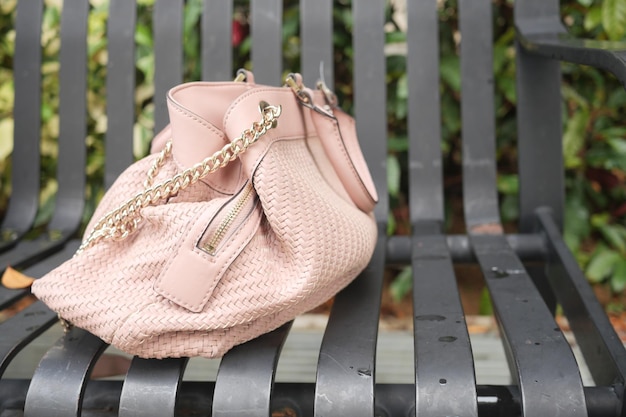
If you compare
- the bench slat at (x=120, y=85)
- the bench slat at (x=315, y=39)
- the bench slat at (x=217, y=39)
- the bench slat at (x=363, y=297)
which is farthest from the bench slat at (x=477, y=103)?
the bench slat at (x=120, y=85)

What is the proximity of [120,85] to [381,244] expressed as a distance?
2.14ft

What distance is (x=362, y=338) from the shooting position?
88 centimetres

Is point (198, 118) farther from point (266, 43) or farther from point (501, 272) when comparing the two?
point (266, 43)

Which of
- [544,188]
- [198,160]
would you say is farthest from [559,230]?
A: [198,160]

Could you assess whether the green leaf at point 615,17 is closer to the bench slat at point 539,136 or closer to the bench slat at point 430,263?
the bench slat at point 539,136

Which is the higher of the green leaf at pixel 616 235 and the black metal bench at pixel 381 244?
the black metal bench at pixel 381 244

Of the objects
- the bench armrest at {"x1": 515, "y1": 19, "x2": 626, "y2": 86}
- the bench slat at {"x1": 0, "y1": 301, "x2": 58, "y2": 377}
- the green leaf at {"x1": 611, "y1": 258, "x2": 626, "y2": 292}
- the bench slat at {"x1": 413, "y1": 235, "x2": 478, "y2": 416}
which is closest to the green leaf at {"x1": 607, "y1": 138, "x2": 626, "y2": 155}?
the green leaf at {"x1": 611, "y1": 258, "x2": 626, "y2": 292}

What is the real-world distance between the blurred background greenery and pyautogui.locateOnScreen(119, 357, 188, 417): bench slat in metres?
1.06

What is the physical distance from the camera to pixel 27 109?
152 centimetres

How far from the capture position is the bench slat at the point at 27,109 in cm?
150

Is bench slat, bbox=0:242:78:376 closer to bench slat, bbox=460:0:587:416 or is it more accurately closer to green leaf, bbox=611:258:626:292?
bench slat, bbox=460:0:587:416

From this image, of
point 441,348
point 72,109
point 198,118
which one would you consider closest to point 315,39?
point 72,109

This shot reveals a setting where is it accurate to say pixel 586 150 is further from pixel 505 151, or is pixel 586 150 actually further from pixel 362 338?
pixel 362 338

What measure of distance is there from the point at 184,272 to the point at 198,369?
2.79 feet
